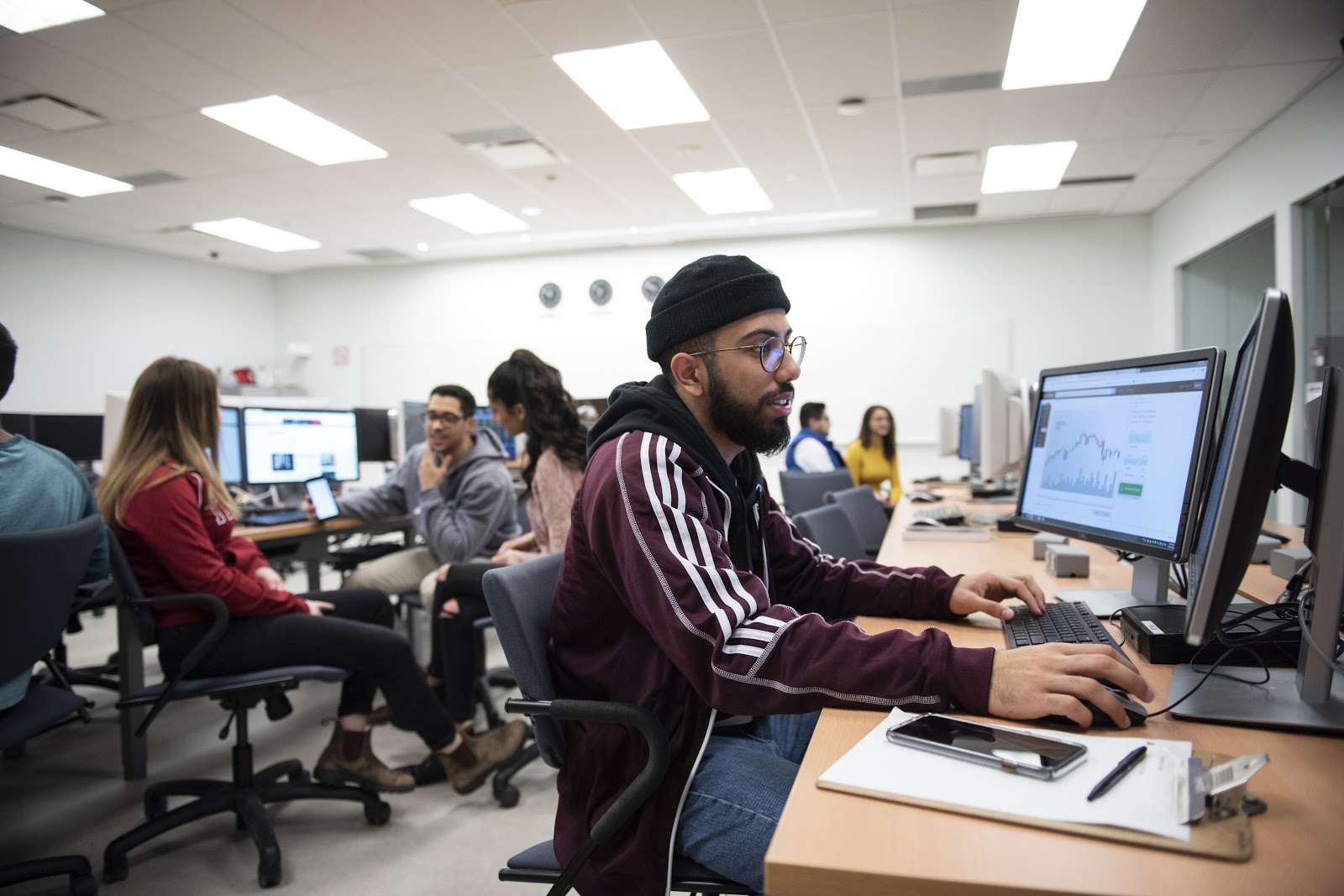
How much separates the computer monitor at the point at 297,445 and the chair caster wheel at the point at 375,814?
178 cm

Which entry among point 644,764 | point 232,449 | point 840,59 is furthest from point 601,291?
point 644,764

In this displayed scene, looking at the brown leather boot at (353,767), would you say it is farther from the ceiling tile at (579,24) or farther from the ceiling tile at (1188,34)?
the ceiling tile at (1188,34)

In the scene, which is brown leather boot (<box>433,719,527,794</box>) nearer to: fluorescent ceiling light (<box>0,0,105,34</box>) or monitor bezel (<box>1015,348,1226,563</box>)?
monitor bezel (<box>1015,348,1226,563</box>)

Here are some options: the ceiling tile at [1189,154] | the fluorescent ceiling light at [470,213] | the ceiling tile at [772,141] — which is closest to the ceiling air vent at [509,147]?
the fluorescent ceiling light at [470,213]

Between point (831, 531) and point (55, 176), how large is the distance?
21.0 ft

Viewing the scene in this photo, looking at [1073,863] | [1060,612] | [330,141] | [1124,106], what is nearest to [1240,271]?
[1124,106]

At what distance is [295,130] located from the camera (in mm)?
5176

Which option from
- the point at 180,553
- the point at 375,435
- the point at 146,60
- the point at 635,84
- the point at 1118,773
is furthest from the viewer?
the point at 375,435

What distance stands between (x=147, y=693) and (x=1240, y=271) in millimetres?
6797

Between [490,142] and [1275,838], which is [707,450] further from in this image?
[490,142]

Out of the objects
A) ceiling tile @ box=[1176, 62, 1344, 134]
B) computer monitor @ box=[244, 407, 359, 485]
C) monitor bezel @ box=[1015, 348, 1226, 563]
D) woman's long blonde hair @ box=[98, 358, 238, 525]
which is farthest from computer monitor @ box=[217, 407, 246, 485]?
ceiling tile @ box=[1176, 62, 1344, 134]

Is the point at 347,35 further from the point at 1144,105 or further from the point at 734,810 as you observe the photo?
the point at 1144,105

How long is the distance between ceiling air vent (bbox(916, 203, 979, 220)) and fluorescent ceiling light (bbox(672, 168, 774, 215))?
136cm

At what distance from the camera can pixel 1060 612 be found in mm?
1310
